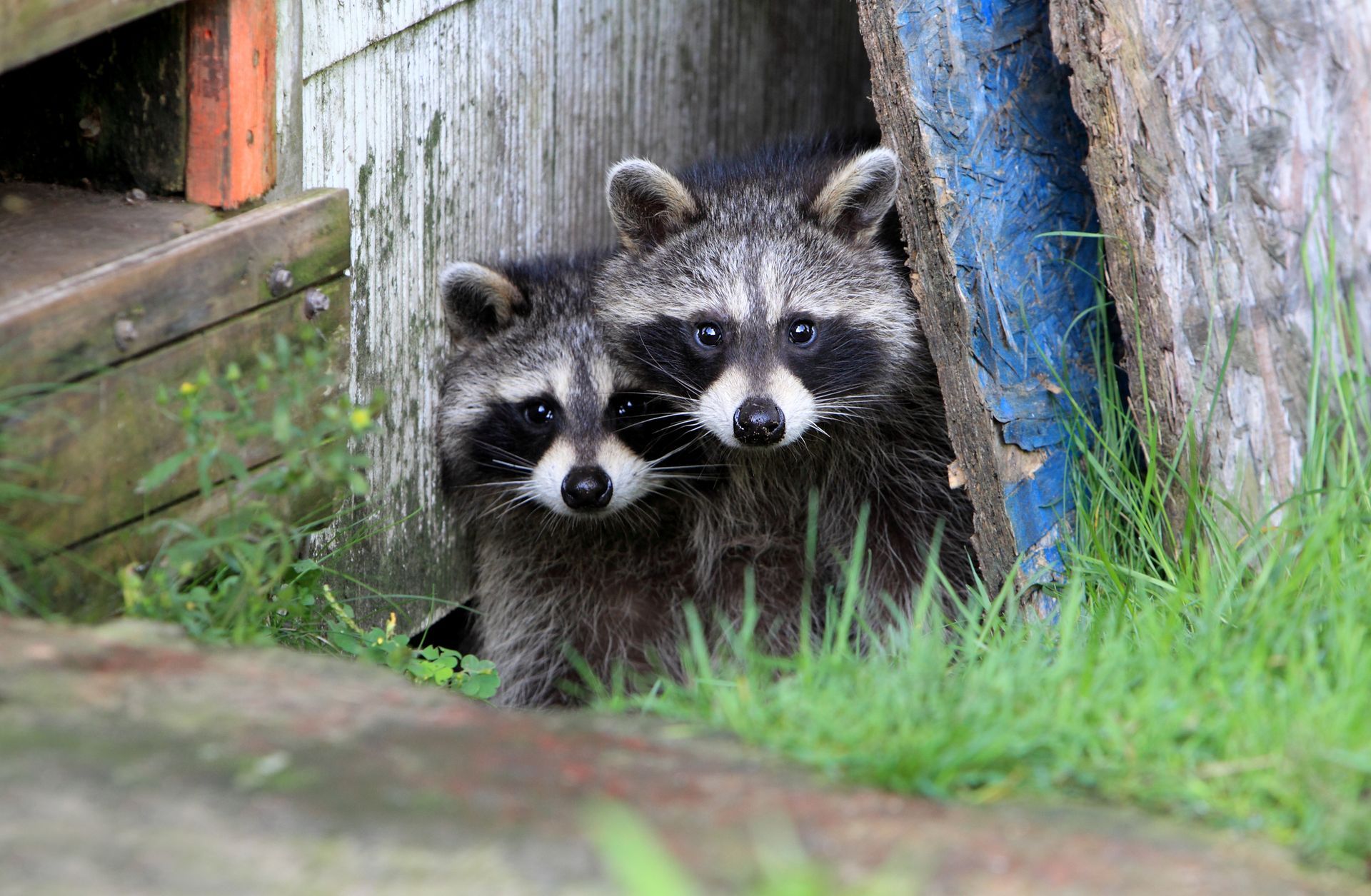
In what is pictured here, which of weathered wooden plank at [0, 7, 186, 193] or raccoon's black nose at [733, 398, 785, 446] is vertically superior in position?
weathered wooden plank at [0, 7, 186, 193]

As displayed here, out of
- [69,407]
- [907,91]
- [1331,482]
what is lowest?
[1331,482]

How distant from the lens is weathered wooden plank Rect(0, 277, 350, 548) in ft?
7.13

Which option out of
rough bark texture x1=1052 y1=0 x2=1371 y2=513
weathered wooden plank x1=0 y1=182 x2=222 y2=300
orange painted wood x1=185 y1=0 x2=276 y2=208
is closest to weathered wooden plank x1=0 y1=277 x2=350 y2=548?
weathered wooden plank x1=0 y1=182 x2=222 y2=300

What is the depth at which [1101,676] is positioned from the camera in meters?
1.84

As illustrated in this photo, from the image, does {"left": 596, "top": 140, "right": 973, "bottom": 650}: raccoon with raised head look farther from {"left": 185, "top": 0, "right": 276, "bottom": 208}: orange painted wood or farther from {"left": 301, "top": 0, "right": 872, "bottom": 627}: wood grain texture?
{"left": 185, "top": 0, "right": 276, "bottom": 208}: orange painted wood

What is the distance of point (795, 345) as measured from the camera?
3.31 metres

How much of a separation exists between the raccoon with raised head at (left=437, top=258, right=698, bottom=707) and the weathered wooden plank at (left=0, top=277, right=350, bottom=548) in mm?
1124

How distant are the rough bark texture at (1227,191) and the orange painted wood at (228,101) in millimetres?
1673

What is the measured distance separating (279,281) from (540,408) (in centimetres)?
109

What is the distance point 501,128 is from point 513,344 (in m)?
0.60

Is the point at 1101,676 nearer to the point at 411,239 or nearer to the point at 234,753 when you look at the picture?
the point at 234,753

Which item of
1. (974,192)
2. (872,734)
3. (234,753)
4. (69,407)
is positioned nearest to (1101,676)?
(872,734)

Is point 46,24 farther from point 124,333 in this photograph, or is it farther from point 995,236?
point 995,236

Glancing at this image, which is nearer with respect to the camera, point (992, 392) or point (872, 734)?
point (872, 734)
